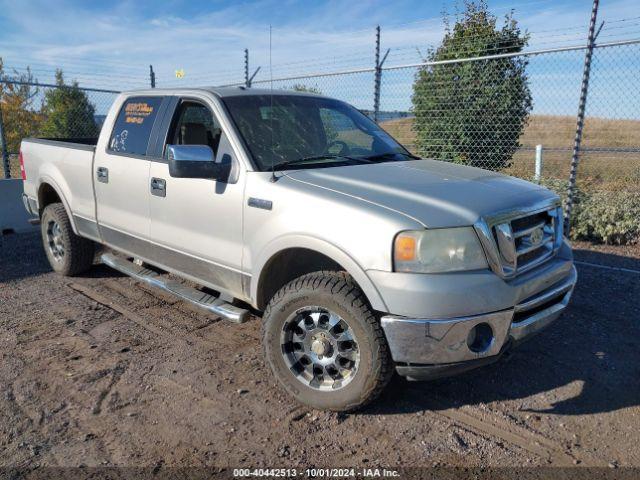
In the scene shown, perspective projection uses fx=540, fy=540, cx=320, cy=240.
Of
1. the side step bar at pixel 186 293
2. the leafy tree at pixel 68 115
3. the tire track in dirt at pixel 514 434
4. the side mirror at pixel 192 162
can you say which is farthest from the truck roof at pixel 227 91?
the leafy tree at pixel 68 115

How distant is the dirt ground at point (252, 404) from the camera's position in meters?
2.87

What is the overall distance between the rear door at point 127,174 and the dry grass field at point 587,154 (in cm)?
615

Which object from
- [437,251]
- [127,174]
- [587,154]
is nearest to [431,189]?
[437,251]

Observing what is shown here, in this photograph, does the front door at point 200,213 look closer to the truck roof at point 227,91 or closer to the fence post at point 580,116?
the truck roof at point 227,91

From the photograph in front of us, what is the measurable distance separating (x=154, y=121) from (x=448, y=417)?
128 inches

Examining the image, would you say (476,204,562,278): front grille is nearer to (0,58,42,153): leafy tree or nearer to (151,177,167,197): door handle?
(151,177,167,197): door handle

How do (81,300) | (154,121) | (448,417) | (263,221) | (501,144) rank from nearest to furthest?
(448,417), (263,221), (154,121), (81,300), (501,144)

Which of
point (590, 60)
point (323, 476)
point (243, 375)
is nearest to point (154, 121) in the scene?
point (243, 375)

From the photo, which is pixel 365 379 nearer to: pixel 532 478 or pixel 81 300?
pixel 532 478

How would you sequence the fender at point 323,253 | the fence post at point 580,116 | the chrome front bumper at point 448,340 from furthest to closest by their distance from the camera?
the fence post at point 580,116 → the fender at point 323,253 → the chrome front bumper at point 448,340

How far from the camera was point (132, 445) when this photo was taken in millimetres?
2926

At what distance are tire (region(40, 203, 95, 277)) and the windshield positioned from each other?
270 centimetres

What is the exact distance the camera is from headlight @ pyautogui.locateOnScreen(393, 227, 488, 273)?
9.17 ft

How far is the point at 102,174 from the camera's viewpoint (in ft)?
16.0
